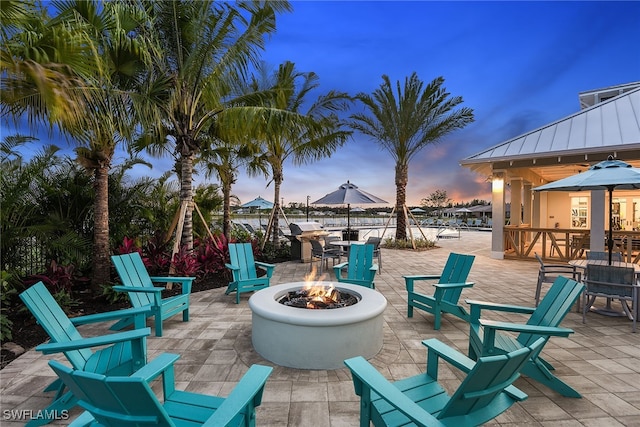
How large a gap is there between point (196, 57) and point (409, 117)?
8999 millimetres

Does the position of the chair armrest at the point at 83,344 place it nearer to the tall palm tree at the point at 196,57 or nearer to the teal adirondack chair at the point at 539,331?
the teal adirondack chair at the point at 539,331

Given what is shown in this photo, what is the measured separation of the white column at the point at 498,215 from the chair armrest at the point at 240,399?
10740 mm

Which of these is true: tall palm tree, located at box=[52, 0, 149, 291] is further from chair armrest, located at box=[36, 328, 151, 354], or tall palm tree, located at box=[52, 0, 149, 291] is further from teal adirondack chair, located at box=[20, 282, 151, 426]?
chair armrest, located at box=[36, 328, 151, 354]

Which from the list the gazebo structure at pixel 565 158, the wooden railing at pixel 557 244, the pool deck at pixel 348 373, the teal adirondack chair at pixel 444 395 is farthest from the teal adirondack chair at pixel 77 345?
the wooden railing at pixel 557 244

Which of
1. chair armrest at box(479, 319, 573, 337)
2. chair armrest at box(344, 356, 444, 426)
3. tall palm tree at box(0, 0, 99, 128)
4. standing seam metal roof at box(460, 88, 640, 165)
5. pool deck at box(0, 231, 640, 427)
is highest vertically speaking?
standing seam metal roof at box(460, 88, 640, 165)

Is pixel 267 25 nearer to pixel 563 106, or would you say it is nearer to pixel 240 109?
pixel 240 109

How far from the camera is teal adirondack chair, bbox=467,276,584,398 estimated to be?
265 centimetres

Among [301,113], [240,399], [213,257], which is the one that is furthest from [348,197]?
[240,399]

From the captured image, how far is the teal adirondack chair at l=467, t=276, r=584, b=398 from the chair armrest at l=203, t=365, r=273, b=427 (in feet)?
6.39

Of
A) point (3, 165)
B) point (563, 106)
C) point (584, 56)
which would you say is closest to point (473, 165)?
point (584, 56)

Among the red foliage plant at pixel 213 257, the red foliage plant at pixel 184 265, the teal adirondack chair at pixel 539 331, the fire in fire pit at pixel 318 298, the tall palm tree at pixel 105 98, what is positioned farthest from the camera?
the red foliage plant at pixel 213 257

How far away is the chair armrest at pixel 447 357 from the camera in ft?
6.72

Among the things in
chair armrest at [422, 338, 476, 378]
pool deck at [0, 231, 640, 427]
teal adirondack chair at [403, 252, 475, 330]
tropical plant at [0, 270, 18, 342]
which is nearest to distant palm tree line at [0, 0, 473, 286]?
tropical plant at [0, 270, 18, 342]

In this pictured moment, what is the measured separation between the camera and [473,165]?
11.4 m
